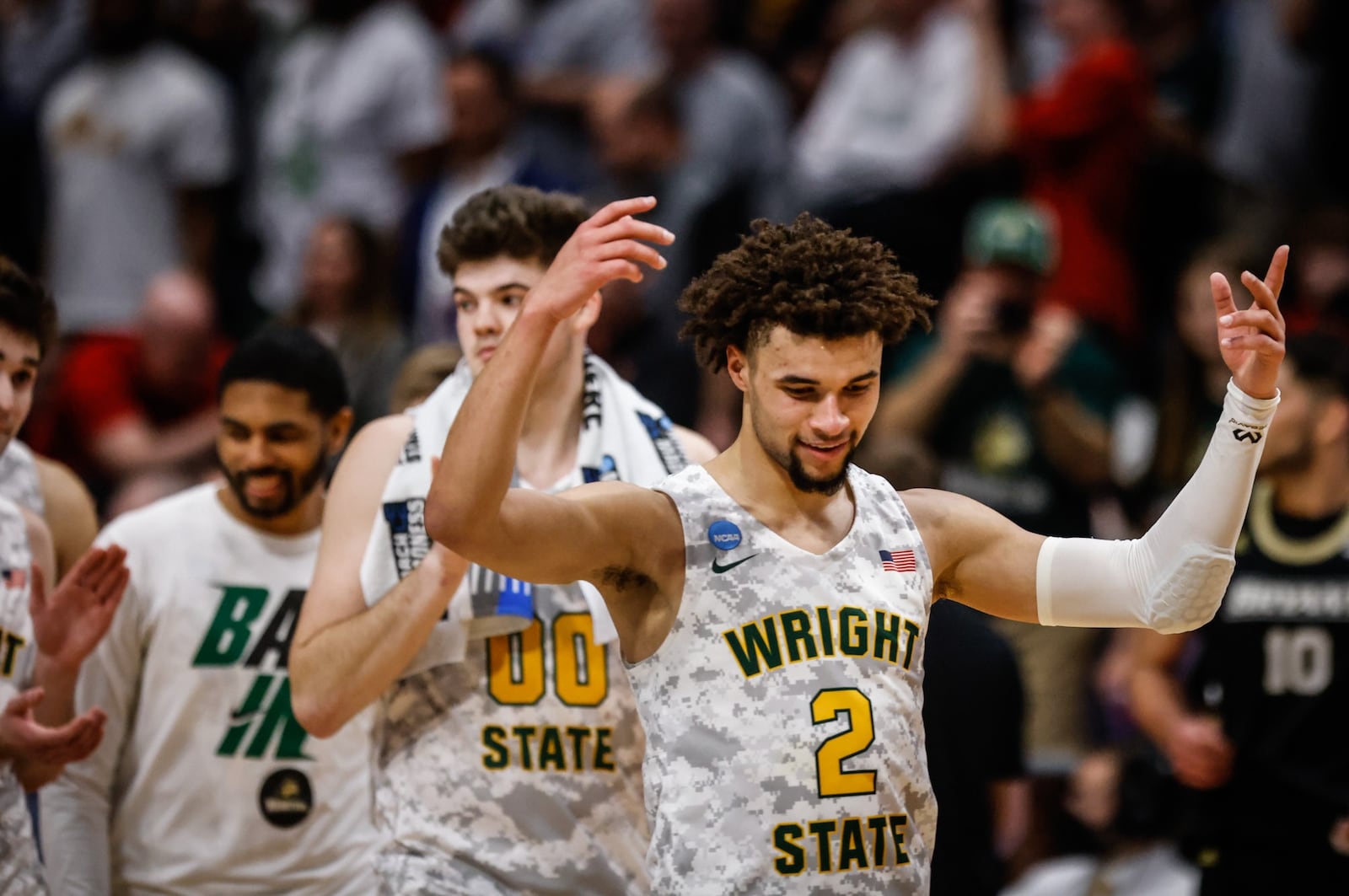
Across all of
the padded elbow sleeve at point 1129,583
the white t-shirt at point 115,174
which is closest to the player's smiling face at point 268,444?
the padded elbow sleeve at point 1129,583

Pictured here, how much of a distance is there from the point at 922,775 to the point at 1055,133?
565cm

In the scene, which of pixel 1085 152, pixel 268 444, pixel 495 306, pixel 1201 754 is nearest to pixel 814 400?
pixel 495 306

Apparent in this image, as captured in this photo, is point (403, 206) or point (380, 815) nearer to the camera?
point (380, 815)

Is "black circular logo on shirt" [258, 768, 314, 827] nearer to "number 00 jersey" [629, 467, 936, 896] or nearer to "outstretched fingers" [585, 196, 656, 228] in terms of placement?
"number 00 jersey" [629, 467, 936, 896]

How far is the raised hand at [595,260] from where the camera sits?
3406 millimetres

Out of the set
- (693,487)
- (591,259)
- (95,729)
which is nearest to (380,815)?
(95,729)

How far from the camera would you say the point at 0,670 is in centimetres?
441

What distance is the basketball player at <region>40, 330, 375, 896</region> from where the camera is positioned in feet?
16.1

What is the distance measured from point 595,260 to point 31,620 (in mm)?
2021

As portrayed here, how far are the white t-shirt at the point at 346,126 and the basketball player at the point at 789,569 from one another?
6837mm

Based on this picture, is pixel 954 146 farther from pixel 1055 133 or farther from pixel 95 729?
pixel 95 729

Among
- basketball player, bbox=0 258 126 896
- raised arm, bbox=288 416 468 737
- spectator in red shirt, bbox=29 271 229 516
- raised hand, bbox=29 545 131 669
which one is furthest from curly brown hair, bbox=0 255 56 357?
spectator in red shirt, bbox=29 271 229 516

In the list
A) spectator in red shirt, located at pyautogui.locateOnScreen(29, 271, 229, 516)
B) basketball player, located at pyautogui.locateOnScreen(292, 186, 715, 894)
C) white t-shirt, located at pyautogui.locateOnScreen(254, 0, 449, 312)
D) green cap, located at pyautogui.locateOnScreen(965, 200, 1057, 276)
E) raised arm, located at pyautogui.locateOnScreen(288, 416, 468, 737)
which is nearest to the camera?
raised arm, located at pyautogui.locateOnScreen(288, 416, 468, 737)

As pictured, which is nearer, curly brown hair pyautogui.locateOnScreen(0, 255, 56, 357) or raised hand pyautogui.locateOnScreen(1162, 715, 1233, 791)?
curly brown hair pyautogui.locateOnScreen(0, 255, 56, 357)
